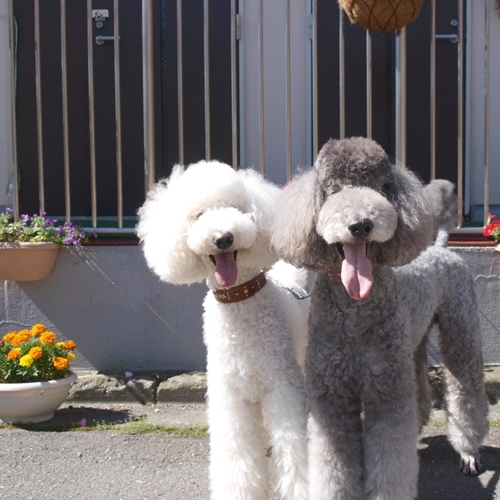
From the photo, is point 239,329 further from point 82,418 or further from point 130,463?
point 82,418

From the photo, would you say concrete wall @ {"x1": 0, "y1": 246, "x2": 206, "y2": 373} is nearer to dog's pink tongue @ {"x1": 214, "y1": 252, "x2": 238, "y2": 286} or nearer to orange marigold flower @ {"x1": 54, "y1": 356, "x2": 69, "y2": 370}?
orange marigold flower @ {"x1": 54, "y1": 356, "x2": 69, "y2": 370}

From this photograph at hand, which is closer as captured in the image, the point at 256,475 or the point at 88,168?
the point at 256,475

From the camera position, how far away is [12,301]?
14.5 feet

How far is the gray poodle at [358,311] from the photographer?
220 centimetres

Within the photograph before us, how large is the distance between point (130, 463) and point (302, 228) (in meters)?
1.78

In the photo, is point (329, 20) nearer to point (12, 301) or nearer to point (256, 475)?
point (12, 301)

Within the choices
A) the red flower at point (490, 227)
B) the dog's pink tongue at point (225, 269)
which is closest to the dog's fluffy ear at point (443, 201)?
the red flower at point (490, 227)

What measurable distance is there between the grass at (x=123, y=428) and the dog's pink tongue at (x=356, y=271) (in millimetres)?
1878

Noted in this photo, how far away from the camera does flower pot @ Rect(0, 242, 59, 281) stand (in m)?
4.20

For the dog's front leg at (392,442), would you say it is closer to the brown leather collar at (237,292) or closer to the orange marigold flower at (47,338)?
the brown leather collar at (237,292)

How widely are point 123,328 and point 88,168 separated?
71.5 inches

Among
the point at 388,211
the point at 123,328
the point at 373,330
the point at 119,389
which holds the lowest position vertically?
the point at 119,389

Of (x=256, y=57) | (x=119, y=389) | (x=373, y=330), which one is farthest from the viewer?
(x=256, y=57)

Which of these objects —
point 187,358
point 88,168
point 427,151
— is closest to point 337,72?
point 427,151
